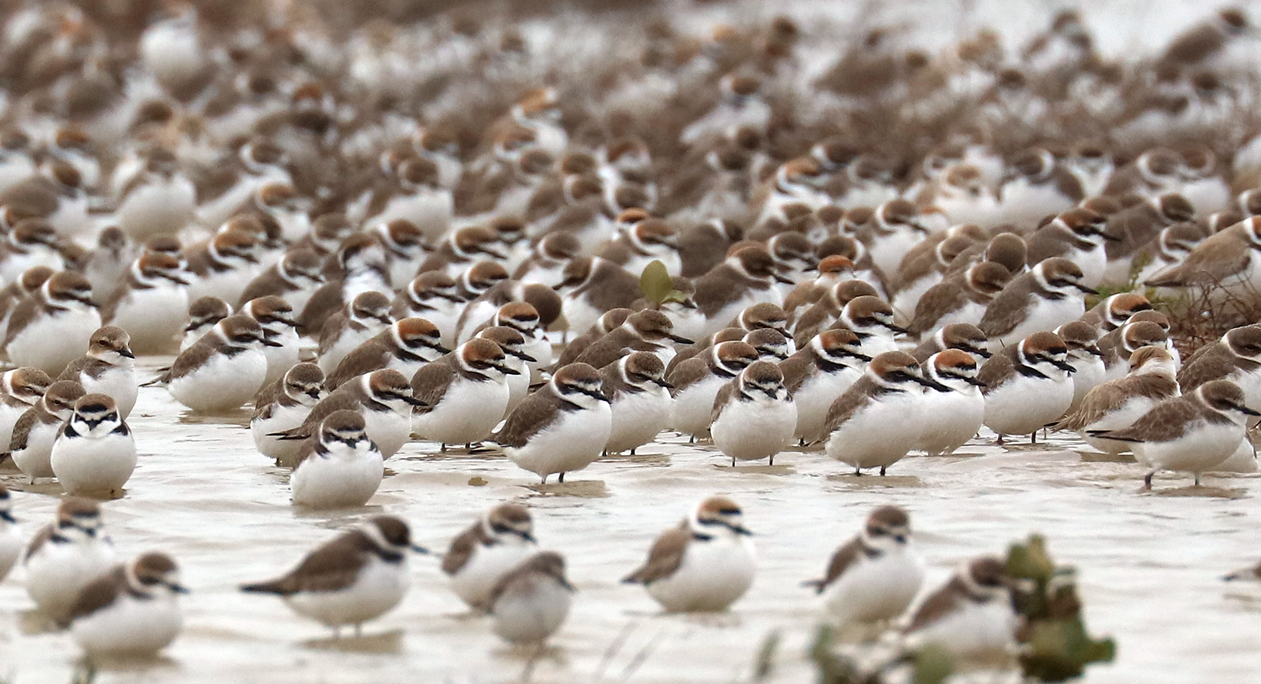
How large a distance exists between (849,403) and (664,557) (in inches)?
120

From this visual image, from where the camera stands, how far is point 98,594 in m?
7.29

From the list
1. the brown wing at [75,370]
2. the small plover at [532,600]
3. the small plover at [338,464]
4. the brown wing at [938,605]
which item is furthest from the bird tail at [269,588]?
the brown wing at [75,370]

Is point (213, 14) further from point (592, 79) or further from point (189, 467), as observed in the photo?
point (189, 467)

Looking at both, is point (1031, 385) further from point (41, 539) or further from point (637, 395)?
point (41, 539)

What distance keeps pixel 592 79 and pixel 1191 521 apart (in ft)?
62.8

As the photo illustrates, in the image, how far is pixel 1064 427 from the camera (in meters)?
11.7

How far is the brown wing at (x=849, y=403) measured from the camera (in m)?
10.6

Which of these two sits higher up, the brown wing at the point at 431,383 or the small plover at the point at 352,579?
the brown wing at the point at 431,383

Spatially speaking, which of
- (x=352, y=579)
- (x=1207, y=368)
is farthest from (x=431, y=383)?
(x=1207, y=368)

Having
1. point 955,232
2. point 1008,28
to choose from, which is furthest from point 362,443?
point 1008,28

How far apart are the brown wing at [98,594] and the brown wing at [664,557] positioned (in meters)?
2.18

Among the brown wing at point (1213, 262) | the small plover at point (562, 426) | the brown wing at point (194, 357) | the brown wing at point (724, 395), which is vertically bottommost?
Result: the small plover at point (562, 426)

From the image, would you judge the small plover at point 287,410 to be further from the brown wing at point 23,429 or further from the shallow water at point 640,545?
the brown wing at point 23,429

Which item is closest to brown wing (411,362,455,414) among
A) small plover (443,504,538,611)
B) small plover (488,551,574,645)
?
small plover (443,504,538,611)
